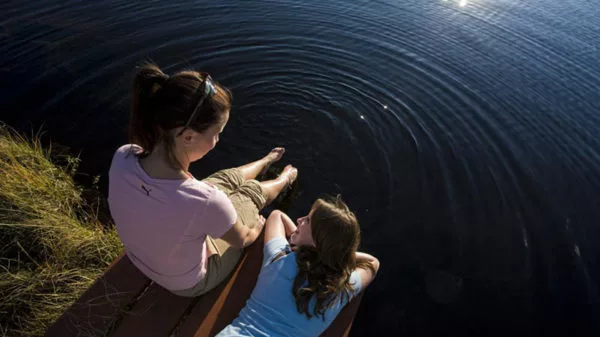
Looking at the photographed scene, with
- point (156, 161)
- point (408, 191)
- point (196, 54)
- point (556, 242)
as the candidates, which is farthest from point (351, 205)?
point (196, 54)

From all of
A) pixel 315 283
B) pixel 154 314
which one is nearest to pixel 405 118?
pixel 315 283

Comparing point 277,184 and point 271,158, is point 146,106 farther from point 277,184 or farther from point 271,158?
point 271,158

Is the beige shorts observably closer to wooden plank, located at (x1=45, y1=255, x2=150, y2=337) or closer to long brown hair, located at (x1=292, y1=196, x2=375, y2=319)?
wooden plank, located at (x1=45, y1=255, x2=150, y2=337)

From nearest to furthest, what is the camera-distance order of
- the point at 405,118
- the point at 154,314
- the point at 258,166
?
the point at 154,314 < the point at 258,166 < the point at 405,118

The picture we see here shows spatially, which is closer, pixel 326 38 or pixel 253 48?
pixel 253 48

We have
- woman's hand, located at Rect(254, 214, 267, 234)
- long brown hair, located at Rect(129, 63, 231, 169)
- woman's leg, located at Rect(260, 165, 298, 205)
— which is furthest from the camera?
woman's leg, located at Rect(260, 165, 298, 205)

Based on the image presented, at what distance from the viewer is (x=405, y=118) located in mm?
6387

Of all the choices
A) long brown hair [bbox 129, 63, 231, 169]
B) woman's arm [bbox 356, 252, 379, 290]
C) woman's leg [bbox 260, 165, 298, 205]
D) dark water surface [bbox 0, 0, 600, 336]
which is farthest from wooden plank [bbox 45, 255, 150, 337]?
dark water surface [bbox 0, 0, 600, 336]

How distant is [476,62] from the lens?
→ 7941mm

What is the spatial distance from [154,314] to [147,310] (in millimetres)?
64

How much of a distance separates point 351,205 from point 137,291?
9.14ft

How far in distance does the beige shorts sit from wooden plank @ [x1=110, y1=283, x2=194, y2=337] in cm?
12

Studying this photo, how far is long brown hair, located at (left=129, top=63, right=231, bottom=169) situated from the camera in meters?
2.16

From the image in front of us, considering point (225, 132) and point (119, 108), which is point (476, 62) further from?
point (119, 108)
